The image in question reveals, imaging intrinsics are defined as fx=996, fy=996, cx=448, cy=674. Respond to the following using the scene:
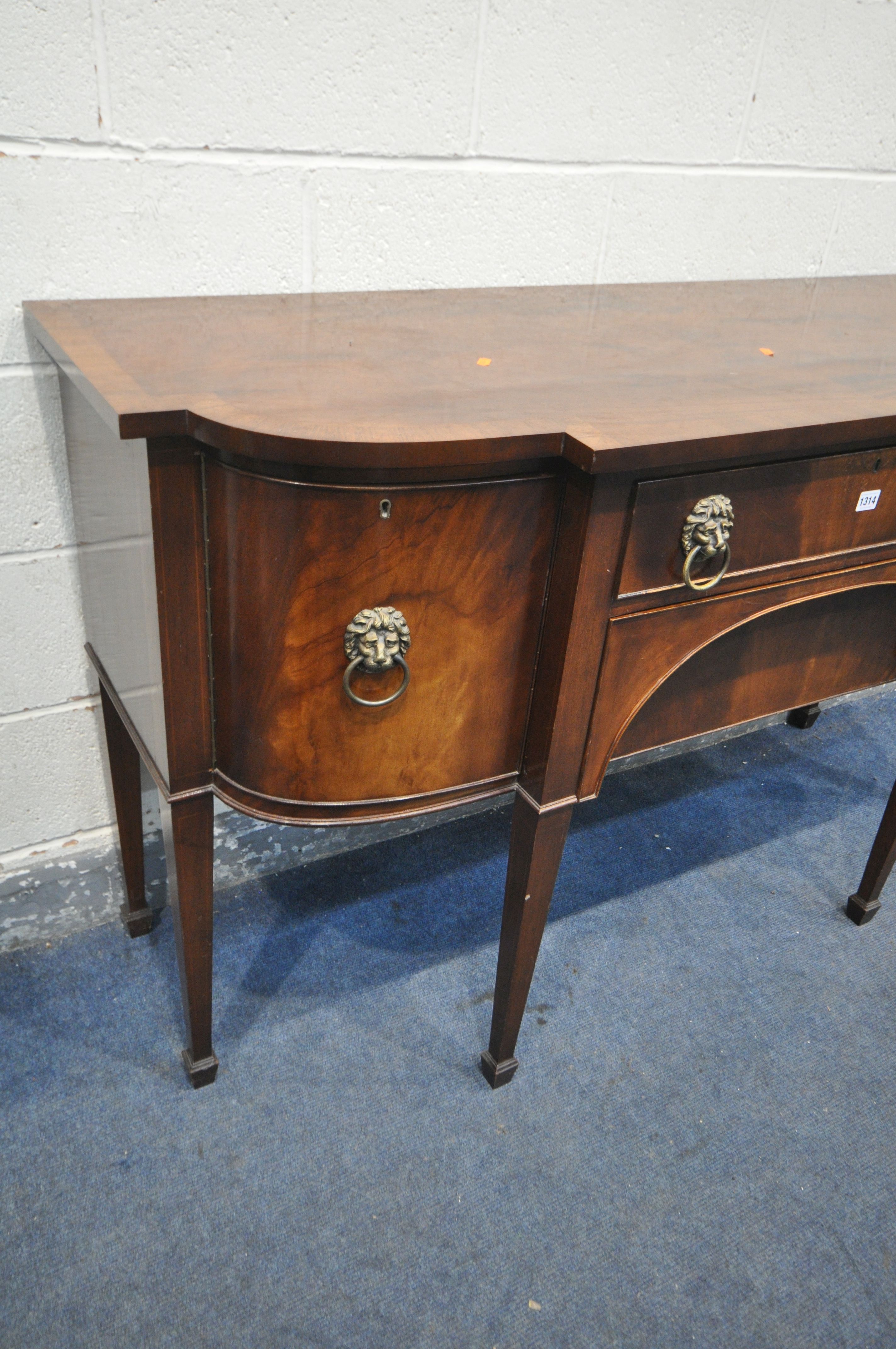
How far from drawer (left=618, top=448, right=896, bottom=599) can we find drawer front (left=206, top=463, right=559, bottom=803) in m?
0.08

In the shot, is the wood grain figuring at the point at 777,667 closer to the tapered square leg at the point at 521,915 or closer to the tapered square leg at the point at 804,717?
the tapered square leg at the point at 521,915

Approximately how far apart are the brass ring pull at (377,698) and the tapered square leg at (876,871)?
846mm

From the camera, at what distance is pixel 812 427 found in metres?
0.85

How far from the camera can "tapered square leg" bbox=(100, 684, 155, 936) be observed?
3.95 feet

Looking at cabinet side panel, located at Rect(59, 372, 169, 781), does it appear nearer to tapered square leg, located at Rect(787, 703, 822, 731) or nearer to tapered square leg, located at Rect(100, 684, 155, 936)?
tapered square leg, located at Rect(100, 684, 155, 936)

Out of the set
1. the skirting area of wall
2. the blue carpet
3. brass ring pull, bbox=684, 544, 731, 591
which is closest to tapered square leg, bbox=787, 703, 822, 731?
the blue carpet

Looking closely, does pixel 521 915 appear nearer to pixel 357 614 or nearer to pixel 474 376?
pixel 357 614

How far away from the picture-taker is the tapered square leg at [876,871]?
1410mm

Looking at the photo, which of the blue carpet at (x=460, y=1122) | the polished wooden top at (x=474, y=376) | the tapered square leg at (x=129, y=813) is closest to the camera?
the polished wooden top at (x=474, y=376)

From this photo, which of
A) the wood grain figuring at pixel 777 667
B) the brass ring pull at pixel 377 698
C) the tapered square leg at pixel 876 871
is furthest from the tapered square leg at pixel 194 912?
the tapered square leg at pixel 876 871

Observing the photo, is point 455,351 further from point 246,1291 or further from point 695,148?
point 246,1291

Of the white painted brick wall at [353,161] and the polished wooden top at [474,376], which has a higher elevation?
the white painted brick wall at [353,161]

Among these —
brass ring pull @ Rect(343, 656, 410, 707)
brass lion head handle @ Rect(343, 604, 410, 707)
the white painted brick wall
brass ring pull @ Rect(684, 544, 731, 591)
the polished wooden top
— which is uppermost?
the white painted brick wall

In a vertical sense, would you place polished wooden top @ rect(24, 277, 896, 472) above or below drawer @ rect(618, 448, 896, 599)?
above
